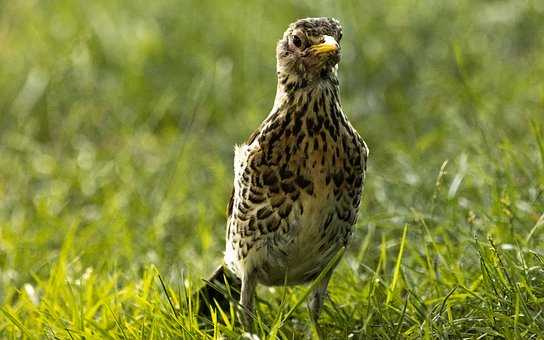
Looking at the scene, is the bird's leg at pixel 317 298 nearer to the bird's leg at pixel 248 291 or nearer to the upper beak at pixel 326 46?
the bird's leg at pixel 248 291

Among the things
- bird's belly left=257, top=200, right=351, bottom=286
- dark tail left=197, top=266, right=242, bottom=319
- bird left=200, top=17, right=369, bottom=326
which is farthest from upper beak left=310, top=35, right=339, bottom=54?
dark tail left=197, top=266, right=242, bottom=319

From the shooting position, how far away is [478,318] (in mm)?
4387

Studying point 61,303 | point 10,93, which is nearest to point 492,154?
point 61,303

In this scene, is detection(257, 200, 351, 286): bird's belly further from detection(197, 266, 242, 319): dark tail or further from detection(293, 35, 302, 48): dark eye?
detection(293, 35, 302, 48): dark eye

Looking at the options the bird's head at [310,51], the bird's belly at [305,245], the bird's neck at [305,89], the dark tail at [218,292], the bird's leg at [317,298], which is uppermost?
the bird's head at [310,51]

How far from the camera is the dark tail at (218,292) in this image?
4.95 m

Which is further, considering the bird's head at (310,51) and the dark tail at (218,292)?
the dark tail at (218,292)

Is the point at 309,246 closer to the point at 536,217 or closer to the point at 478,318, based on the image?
the point at 478,318

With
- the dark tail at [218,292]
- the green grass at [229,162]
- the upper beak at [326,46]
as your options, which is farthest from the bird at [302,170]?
the dark tail at [218,292]

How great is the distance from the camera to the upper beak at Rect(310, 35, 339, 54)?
14.4ft

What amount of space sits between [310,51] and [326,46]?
9cm

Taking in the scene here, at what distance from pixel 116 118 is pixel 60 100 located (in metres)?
0.47

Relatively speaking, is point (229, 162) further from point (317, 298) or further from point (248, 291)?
point (317, 298)

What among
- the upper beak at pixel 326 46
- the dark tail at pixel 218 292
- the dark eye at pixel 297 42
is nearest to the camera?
the upper beak at pixel 326 46
